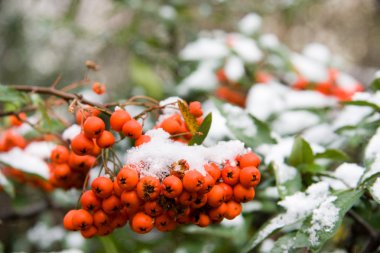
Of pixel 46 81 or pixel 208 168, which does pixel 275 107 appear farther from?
pixel 46 81

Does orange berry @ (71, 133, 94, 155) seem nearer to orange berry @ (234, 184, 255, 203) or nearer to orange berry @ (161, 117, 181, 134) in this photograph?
orange berry @ (161, 117, 181, 134)

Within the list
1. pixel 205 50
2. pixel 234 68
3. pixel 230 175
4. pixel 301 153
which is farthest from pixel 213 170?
pixel 205 50

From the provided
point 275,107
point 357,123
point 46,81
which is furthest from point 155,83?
point 46,81

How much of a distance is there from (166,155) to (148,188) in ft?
0.38

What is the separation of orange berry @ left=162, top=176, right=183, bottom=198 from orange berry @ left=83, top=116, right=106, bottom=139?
0.24 metres

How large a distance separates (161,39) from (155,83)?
603 millimetres

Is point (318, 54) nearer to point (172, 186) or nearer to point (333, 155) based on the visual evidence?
point (333, 155)

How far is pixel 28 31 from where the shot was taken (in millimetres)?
5137

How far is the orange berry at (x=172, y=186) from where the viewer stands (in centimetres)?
108

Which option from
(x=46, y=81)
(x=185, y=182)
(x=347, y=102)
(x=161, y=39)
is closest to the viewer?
(x=185, y=182)

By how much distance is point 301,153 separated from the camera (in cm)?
151

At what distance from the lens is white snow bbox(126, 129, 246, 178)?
3.79 ft

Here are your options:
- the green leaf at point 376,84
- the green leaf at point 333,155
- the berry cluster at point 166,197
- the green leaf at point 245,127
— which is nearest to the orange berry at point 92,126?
the berry cluster at point 166,197

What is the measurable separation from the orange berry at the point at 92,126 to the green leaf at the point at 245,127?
1.90 ft
